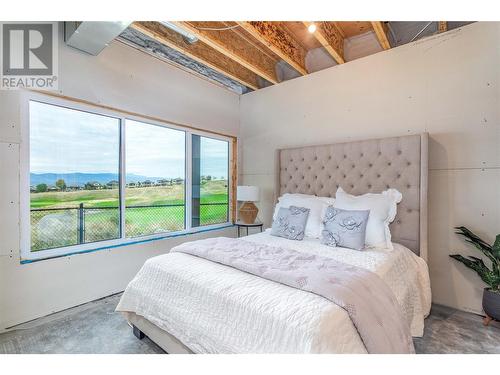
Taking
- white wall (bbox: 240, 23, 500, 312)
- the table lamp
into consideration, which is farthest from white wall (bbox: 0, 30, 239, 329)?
white wall (bbox: 240, 23, 500, 312)

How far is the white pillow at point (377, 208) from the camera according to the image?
231cm

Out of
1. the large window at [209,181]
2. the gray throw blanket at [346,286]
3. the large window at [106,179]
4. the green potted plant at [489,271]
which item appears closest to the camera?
the gray throw blanket at [346,286]

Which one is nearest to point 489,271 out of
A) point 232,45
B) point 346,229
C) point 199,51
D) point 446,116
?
point 346,229

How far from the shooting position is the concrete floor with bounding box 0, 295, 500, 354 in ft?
5.95

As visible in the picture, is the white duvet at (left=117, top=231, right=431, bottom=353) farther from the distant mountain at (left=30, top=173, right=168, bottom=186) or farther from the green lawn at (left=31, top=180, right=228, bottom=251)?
the distant mountain at (left=30, top=173, right=168, bottom=186)

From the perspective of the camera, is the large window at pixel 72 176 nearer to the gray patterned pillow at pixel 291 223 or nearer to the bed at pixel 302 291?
the bed at pixel 302 291

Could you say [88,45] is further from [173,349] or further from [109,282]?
[173,349]

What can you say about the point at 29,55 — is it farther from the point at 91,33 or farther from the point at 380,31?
the point at 380,31

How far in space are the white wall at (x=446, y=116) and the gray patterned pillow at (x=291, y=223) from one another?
3.83ft

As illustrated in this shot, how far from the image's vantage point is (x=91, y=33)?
85.9 inches

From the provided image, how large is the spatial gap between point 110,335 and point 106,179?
160 centimetres

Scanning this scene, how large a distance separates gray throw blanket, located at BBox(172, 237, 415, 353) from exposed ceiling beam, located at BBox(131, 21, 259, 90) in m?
2.18

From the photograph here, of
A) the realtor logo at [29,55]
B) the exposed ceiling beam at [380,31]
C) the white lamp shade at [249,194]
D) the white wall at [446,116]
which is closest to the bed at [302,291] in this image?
the white wall at [446,116]
